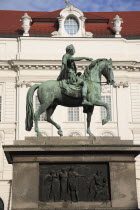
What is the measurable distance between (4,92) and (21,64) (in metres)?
2.62

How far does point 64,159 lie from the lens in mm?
10328

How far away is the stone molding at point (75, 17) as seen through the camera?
32.2 metres

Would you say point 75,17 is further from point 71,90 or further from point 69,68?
point 71,90

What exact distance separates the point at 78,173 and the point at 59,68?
21076mm

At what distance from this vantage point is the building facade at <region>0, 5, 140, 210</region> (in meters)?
29.7

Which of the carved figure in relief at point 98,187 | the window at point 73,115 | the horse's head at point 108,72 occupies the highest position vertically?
the window at point 73,115

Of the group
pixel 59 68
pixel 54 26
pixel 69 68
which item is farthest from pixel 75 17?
pixel 69 68

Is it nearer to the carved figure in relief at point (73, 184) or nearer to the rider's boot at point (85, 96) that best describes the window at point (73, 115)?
the rider's boot at point (85, 96)

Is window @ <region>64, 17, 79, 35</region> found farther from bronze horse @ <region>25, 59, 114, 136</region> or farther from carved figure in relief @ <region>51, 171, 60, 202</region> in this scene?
carved figure in relief @ <region>51, 171, 60, 202</region>

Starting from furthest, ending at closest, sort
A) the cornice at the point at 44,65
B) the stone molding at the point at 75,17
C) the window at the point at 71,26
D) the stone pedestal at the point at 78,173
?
the window at the point at 71,26
the stone molding at the point at 75,17
the cornice at the point at 44,65
the stone pedestal at the point at 78,173

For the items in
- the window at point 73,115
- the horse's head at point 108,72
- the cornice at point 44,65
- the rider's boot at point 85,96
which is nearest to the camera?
the rider's boot at point 85,96

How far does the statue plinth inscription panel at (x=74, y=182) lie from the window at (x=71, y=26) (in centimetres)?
2360

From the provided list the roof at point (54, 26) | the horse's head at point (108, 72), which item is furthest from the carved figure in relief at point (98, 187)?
the roof at point (54, 26)

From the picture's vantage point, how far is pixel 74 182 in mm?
10195
